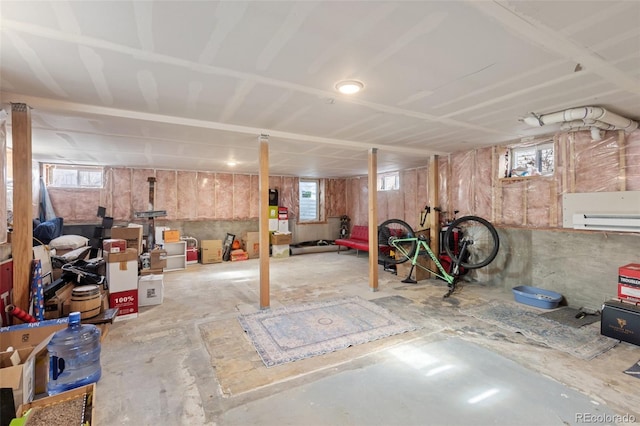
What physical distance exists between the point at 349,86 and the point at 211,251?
18.9ft

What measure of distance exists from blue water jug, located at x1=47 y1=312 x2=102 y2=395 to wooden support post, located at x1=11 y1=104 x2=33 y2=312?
758 millimetres

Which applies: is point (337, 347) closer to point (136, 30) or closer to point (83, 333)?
point (83, 333)

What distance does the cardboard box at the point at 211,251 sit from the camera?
22.7ft

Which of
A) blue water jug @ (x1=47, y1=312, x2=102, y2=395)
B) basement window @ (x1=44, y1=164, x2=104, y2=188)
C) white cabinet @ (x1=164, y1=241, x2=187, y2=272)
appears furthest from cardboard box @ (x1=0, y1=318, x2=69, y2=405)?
basement window @ (x1=44, y1=164, x2=104, y2=188)

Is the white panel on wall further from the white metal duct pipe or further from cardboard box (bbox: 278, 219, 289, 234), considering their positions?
cardboard box (bbox: 278, 219, 289, 234)

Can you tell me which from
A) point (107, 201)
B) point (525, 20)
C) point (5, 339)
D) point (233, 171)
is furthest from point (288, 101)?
point (107, 201)

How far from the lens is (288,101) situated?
272cm

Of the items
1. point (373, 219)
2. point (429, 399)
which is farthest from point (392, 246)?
point (429, 399)

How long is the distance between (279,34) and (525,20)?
4.37ft

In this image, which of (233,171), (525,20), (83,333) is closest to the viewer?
(525,20)

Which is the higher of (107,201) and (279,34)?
(279,34)

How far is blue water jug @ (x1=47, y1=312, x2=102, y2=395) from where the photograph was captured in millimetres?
2123

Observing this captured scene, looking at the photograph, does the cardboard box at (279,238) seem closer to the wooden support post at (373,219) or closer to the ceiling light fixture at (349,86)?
the wooden support post at (373,219)

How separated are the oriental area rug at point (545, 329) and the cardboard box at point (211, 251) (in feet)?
17.9
